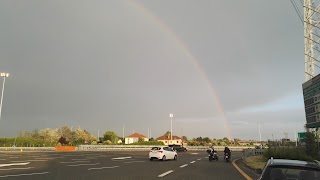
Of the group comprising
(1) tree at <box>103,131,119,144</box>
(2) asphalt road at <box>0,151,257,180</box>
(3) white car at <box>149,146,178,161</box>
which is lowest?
(2) asphalt road at <box>0,151,257,180</box>

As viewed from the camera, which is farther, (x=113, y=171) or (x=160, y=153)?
(x=160, y=153)

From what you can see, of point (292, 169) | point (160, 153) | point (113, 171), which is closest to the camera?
point (292, 169)

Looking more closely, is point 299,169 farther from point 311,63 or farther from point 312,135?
point 311,63

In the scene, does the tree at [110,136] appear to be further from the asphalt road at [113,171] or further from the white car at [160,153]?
the asphalt road at [113,171]

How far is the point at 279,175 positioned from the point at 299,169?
423 millimetres

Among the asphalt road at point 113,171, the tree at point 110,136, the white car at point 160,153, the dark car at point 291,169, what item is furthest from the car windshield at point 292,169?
the tree at point 110,136

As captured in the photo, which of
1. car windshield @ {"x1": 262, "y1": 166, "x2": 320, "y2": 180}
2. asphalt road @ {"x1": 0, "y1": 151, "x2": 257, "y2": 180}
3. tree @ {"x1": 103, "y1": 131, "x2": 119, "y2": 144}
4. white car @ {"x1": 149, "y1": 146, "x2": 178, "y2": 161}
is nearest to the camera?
car windshield @ {"x1": 262, "y1": 166, "x2": 320, "y2": 180}

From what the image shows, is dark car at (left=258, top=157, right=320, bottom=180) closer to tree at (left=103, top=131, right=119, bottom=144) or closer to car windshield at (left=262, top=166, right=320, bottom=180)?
car windshield at (left=262, top=166, right=320, bottom=180)

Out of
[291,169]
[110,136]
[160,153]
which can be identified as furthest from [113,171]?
[110,136]

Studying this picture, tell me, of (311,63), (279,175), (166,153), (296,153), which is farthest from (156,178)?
(311,63)

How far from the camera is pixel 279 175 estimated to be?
6.32 metres

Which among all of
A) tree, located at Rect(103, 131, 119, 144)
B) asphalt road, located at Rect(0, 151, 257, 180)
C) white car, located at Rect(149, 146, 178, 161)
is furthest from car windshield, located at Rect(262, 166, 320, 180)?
tree, located at Rect(103, 131, 119, 144)

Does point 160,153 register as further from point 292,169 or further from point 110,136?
point 110,136

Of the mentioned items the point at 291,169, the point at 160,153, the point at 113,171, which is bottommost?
the point at 113,171
